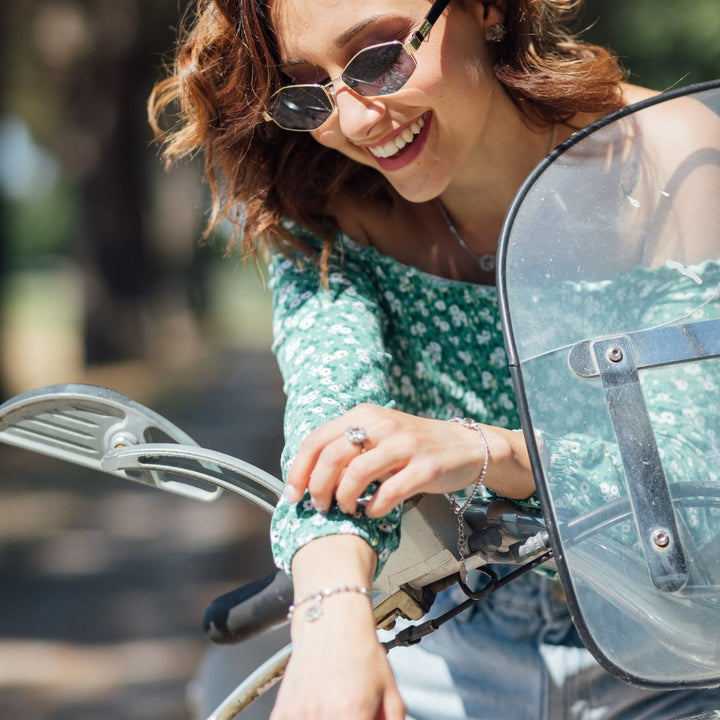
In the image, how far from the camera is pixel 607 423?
1.20 metres

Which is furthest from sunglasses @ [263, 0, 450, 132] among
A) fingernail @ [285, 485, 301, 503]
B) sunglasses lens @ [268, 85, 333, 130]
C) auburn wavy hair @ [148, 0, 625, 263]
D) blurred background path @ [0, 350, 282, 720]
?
blurred background path @ [0, 350, 282, 720]

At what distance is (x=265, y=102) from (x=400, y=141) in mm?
252

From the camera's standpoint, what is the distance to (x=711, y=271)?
1278 millimetres

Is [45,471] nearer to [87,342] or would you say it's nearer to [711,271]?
[87,342]

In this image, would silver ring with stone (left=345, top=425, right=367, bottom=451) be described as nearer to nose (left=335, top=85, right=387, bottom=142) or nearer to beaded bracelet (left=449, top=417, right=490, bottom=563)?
beaded bracelet (left=449, top=417, right=490, bottom=563)

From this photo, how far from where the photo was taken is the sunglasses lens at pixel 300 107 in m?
1.67

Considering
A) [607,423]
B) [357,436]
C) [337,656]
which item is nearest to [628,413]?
[607,423]

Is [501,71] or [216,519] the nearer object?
[501,71]

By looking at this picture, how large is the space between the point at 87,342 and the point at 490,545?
41.4 ft

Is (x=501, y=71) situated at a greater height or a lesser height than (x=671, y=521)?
greater

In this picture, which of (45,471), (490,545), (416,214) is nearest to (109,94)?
(45,471)

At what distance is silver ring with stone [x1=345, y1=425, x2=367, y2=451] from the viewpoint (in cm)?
124

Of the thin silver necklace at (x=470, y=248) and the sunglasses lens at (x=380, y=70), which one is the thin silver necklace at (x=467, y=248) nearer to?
the thin silver necklace at (x=470, y=248)

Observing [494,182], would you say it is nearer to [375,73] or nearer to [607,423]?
[375,73]
